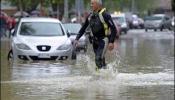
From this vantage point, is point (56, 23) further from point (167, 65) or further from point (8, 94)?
point (8, 94)

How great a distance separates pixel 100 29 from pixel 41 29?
292 inches

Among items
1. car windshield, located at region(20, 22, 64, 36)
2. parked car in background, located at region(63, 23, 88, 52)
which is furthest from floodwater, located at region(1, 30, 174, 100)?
parked car in background, located at region(63, 23, 88, 52)

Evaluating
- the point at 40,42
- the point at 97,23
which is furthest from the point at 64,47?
the point at 97,23

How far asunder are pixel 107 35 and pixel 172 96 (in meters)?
2.81

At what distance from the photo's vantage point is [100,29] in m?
14.0

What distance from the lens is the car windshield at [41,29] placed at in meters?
20.9

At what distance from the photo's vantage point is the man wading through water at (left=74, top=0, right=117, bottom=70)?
13778 mm

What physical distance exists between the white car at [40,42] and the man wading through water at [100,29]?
5.76m

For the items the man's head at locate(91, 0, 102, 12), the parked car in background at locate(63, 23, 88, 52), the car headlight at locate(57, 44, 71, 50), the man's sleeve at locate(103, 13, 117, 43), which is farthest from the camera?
the parked car in background at locate(63, 23, 88, 52)

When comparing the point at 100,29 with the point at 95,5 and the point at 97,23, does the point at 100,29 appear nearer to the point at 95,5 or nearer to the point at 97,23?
the point at 97,23

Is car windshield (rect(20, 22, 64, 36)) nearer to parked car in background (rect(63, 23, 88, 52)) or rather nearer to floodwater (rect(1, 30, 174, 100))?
floodwater (rect(1, 30, 174, 100))

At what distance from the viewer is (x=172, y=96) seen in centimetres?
1170

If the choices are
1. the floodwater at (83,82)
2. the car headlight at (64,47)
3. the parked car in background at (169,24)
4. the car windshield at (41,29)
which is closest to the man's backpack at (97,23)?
the floodwater at (83,82)

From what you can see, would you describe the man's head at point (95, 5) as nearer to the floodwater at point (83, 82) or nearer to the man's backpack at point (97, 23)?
the man's backpack at point (97, 23)
